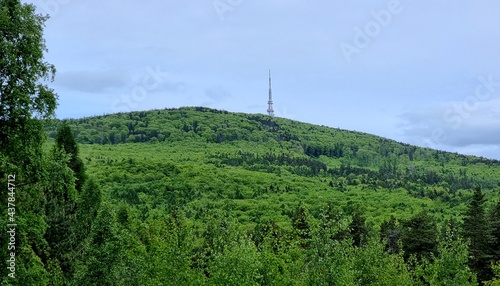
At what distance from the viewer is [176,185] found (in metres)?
158

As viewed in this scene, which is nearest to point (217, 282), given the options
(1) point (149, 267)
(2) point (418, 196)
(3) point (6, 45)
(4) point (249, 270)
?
(4) point (249, 270)

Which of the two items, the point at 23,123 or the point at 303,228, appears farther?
the point at 303,228

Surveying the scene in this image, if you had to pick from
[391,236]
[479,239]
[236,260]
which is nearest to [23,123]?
[236,260]


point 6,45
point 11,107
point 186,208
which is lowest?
point 186,208

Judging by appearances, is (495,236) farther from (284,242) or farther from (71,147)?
(71,147)

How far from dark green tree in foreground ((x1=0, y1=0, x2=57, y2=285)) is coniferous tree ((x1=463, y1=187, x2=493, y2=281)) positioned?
150 feet

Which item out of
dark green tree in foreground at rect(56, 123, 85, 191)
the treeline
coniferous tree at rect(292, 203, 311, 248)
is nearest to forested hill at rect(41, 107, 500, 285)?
the treeline

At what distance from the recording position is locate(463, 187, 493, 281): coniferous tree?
50.9 m

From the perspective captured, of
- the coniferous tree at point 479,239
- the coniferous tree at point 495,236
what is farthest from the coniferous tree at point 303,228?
the coniferous tree at point 495,236

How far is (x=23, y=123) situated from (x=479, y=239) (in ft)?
162

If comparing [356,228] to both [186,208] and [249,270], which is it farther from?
[186,208]

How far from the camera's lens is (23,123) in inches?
742

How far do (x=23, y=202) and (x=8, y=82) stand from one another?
4965 millimetres

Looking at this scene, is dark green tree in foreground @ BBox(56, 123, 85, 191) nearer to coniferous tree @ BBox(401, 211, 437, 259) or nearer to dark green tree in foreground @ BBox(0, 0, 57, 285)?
dark green tree in foreground @ BBox(0, 0, 57, 285)
